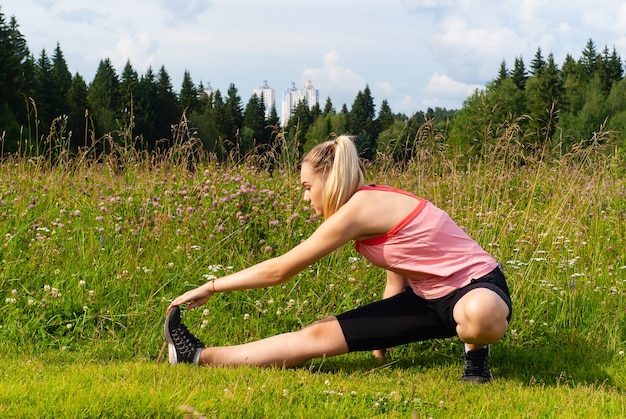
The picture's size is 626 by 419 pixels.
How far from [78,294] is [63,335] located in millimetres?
309

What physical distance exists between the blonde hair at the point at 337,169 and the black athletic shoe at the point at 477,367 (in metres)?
1.18

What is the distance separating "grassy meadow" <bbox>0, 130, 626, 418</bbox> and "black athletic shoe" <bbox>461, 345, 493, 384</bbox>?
0.28 feet

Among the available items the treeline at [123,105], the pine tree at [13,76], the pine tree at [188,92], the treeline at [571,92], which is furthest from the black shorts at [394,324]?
the pine tree at [188,92]

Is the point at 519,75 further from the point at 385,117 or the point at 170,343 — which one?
the point at 170,343

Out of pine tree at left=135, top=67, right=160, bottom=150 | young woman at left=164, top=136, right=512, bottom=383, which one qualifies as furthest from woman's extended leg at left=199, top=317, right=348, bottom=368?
pine tree at left=135, top=67, right=160, bottom=150

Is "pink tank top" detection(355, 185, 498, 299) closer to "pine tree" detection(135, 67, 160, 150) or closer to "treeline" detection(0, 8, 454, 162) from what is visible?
"treeline" detection(0, 8, 454, 162)

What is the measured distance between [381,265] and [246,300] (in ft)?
4.10

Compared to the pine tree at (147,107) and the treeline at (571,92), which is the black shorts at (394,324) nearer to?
→ the treeline at (571,92)

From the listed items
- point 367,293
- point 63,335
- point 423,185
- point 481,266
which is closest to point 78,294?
point 63,335

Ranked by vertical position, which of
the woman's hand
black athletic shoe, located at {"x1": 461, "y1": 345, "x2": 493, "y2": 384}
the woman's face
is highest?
the woman's face

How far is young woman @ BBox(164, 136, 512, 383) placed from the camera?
3689 millimetres

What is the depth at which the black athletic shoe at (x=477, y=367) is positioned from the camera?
3930 mm

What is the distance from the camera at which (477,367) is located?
3957 millimetres

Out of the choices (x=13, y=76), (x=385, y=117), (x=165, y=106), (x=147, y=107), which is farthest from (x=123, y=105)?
(x=385, y=117)
